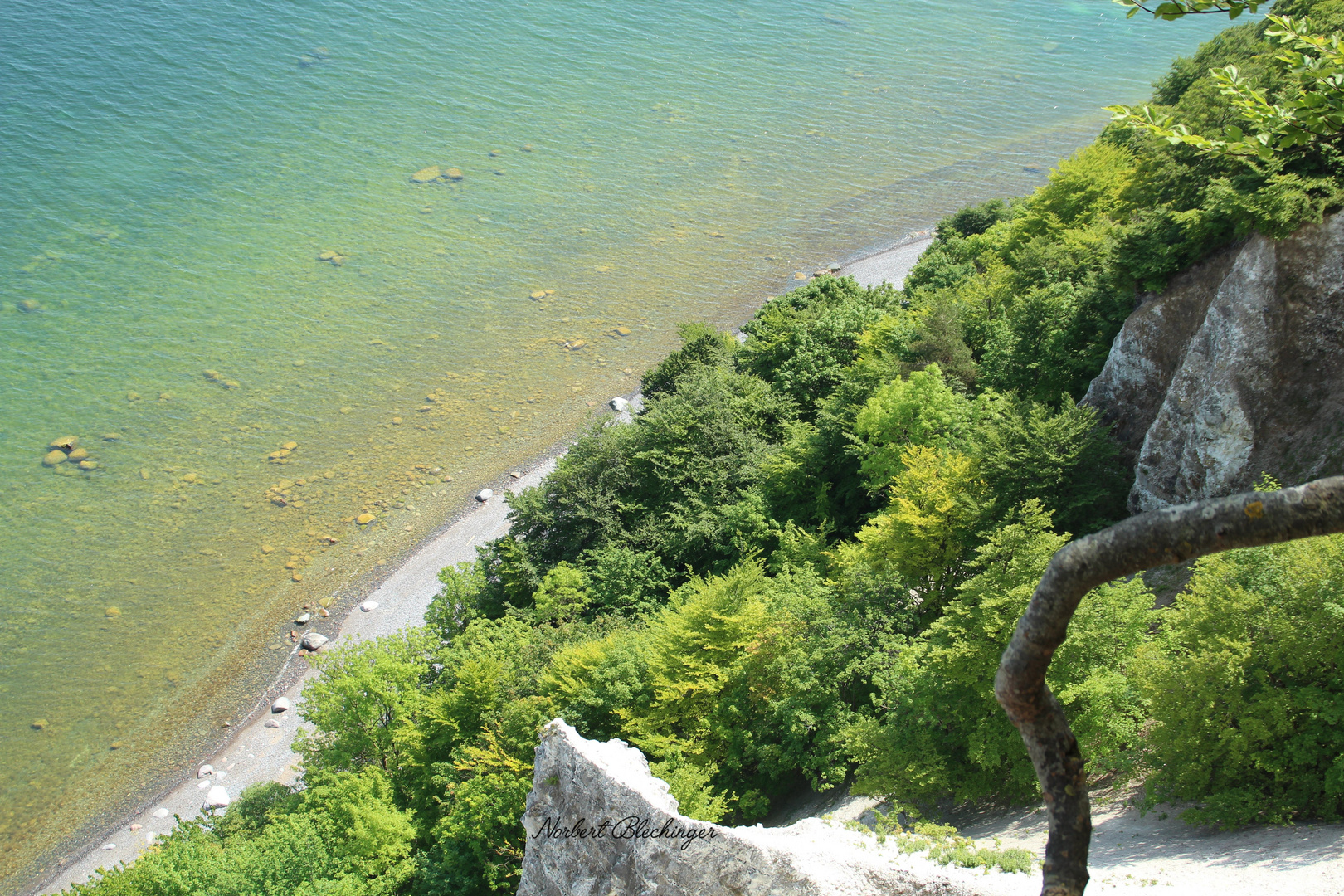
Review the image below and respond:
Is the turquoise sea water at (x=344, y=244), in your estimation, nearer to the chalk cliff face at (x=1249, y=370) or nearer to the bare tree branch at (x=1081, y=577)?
the chalk cliff face at (x=1249, y=370)

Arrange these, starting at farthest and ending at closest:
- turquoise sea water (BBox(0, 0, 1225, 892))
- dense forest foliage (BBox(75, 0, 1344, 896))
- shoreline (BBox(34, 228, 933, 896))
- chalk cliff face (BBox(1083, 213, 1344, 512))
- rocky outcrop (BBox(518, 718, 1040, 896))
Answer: turquoise sea water (BBox(0, 0, 1225, 892))
shoreline (BBox(34, 228, 933, 896))
chalk cliff face (BBox(1083, 213, 1344, 512))
dense forest foliage (BBox(75, 0, 1344, 896))
rocky outcrop (BBox(518, 718, 1040, 896))

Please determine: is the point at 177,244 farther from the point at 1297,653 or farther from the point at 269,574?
the point at 1297,653

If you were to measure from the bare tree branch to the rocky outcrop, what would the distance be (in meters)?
7.52

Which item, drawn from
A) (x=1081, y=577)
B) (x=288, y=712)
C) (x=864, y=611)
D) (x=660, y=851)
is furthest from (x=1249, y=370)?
(x=288, y=712)

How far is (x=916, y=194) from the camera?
61.2 meters

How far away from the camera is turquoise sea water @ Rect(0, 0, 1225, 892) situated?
1352 inches

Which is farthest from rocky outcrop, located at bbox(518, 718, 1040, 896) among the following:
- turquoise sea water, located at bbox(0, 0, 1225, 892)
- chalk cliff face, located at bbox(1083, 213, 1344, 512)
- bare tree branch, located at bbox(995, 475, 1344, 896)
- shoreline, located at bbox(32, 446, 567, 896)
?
turquoise sea water, located at bbox(0, 0, 1225, 892)

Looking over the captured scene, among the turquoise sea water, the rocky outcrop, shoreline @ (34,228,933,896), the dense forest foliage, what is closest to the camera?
the rocky outcrop

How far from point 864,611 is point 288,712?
20745 mm

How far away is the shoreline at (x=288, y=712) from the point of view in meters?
26.9

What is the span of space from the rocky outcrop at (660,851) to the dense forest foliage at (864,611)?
13.5 feet

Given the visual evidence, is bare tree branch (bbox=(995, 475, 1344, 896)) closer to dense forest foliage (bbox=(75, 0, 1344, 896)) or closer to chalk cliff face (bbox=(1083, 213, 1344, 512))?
dense forest foliage (bbox=(75, 0, 1344, 896))

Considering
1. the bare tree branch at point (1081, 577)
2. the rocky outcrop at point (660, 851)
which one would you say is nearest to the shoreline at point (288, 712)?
the rocky outcrop at point (660, 851)

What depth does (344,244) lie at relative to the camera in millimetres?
54906
